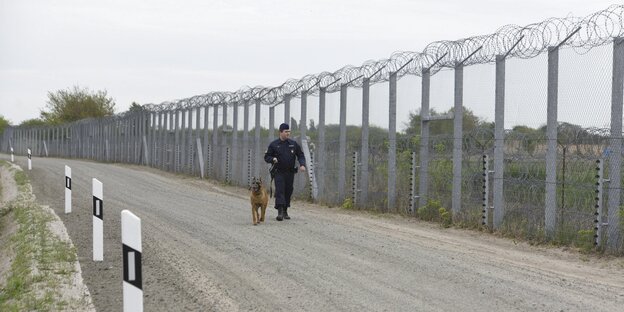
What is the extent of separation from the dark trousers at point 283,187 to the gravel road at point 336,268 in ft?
1.43

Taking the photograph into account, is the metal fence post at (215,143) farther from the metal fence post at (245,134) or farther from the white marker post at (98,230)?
the white marker post at (98,230)

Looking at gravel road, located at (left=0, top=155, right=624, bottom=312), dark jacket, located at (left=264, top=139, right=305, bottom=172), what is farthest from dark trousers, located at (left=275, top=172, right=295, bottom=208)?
gravel road, located at (left=0, top=155, right=624, bottom=312)

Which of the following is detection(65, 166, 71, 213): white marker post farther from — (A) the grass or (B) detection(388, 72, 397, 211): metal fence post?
(B) detection(388, 72, 397, 211): metal fence post

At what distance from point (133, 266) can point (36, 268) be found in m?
4.09

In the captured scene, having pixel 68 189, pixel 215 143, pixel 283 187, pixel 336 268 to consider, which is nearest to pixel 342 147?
pixel 283 187

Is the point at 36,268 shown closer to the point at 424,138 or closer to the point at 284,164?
the point at 284,164

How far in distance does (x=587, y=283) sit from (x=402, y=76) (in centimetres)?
900

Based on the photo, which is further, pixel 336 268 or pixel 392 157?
pixel 392 157

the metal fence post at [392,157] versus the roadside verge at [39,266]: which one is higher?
the metal fence post at [392,157]

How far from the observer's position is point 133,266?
5332 millimetres

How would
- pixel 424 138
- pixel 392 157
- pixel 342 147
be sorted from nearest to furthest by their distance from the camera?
1. pixel 424 138
2. pixel 392 157
3. pixel 342 147

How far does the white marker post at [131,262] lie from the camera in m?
5.30

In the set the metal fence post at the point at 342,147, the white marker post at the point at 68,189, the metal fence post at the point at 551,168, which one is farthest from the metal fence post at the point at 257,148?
the metal fence post at the point at 551,168

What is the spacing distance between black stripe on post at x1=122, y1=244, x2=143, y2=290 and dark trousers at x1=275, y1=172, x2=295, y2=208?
8.71m
